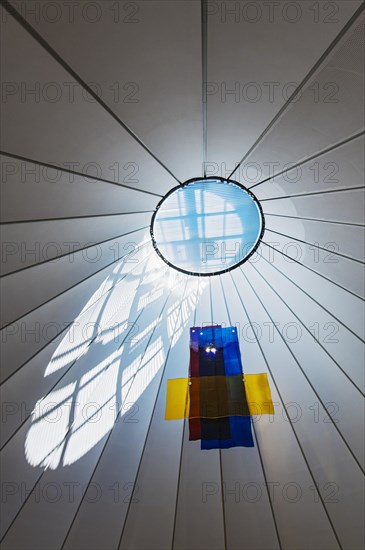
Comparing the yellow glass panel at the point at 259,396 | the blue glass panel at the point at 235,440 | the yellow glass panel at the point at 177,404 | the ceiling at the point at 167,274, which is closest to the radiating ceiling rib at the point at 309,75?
the ceiling at the point at 167,274

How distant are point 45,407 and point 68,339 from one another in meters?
0.64

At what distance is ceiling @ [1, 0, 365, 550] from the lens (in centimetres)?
207

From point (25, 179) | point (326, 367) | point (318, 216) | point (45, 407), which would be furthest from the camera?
point (326, 367)

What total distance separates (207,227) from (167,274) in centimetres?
144

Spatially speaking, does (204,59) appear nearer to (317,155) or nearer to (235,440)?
(317,155)

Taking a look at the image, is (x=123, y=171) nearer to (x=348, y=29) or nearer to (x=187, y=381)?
(x=348, y=29)

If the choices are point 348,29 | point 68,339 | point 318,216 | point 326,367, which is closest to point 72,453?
point 68,339

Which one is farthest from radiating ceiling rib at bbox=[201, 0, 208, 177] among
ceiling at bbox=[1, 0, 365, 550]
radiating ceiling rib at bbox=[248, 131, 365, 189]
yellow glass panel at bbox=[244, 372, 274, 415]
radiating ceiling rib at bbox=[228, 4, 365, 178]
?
yellow glass panel at bbox=[244, 372, 274, 415]

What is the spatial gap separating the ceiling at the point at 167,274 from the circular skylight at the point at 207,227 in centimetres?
20

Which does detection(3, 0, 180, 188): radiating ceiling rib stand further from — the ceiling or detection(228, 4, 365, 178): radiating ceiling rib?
detection(228, 4, 365, 178): radiating ceiling rib

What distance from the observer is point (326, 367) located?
4043 millimetres

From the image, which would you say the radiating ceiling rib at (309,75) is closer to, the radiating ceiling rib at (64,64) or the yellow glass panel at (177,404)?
the radiating ceiling rib at (64,64)

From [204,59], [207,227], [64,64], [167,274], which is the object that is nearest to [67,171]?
[64,64]

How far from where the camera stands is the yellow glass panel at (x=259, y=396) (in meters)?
4.14
